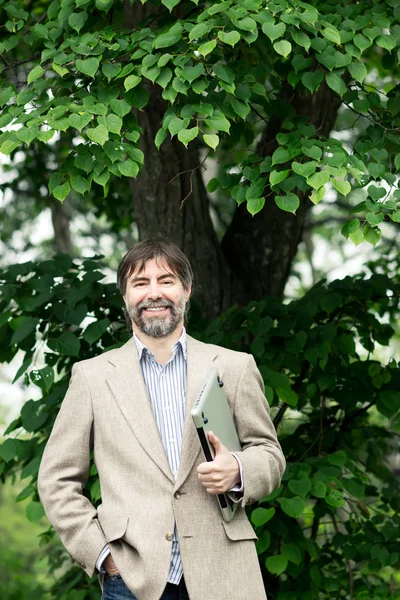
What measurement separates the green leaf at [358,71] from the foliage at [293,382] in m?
1.30

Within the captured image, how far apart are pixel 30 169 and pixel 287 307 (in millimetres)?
3312

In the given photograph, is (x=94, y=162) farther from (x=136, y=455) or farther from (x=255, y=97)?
(x=136, y=455)

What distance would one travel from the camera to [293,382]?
4.48 meters

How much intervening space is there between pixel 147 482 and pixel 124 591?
0.33 m

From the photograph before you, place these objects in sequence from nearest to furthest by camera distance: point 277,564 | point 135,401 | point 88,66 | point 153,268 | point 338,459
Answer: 1. point 135,401
2. point 153,268
3. point 88,66
4. point 277,564
5. point 338,459

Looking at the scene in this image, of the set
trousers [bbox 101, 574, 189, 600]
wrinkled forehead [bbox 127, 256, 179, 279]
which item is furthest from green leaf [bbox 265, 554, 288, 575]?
wrinkled forehead [bbox 127, 256, 179, 279]

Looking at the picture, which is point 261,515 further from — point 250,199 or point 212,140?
point 212,140

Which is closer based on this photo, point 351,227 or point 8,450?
point 351,227

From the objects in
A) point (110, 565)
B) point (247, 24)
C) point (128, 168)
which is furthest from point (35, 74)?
point (110, 565)

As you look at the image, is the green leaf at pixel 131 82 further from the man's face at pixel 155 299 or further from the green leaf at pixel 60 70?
the man's face at pixel 155 299

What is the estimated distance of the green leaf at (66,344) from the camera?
3.86 m

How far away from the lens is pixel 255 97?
3711 millimetres

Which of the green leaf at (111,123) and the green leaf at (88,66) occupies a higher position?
the green leaf at (88,66)

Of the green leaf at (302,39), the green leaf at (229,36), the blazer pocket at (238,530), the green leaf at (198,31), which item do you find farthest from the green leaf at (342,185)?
the blazer pocket at (238,530)
